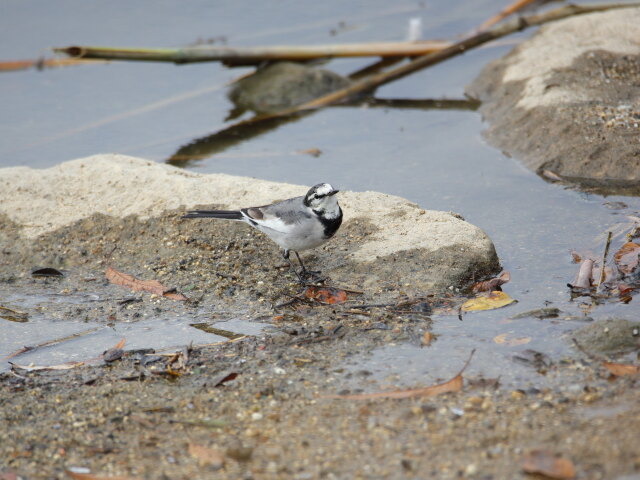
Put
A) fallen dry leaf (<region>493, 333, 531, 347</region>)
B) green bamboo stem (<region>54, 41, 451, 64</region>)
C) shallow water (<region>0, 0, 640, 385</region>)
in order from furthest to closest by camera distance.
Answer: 1. green bamboo stem (<region>54, 41, 451, 64</region>)
2. shallow water (<region>0, 0, 640, 385</region>)
3. fallen dry leaf (<region>493, 333, 531, 347</region>)

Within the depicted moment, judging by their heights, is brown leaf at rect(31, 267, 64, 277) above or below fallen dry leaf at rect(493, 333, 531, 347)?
below

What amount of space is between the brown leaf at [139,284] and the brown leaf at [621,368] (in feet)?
8.30

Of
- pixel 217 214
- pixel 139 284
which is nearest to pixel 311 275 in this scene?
pixel 217 214

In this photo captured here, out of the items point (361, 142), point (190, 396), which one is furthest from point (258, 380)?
→ point (361, 142)

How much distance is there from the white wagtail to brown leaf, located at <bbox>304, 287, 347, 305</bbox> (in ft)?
0.59

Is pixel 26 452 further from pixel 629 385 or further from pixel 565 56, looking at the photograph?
pixel 565 56

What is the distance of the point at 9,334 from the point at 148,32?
7.63 m

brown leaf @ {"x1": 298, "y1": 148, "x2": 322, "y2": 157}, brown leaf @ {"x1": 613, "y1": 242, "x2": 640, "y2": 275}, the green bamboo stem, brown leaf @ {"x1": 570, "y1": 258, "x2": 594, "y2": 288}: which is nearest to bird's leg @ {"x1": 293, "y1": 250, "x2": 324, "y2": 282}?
brown leaf @ {"x1": 570, "y1": 258, "x2": 594, "y2": 288}

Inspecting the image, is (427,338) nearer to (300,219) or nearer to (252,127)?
(300,219)

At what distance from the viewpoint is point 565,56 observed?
8.42m

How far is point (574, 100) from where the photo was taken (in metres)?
7.60

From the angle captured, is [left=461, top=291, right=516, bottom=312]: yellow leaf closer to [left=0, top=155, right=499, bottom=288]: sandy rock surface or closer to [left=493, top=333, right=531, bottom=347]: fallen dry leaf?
[left=0, top=155, right=499, bottom=288]: sandy rock surface

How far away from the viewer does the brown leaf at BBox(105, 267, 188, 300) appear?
518 centimetres

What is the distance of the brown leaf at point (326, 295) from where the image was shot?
4.97m
